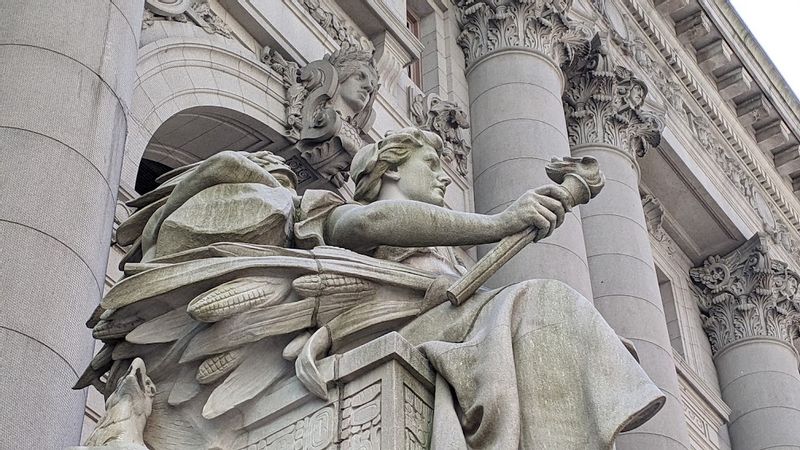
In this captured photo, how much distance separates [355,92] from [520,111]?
3.79 meters

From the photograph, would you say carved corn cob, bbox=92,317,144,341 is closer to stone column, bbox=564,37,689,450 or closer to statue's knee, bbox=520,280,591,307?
statue's knee, bbox=520,280,591,307

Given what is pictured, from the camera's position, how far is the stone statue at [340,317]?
5613 millimetres

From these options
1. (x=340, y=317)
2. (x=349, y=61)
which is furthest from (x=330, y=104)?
(x=340, y=317)

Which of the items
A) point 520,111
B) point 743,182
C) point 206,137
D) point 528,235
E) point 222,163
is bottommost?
point 528,235

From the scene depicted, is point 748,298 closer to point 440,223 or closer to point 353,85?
point 353,85

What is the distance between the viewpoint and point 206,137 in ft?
42.3

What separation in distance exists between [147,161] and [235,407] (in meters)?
8.66

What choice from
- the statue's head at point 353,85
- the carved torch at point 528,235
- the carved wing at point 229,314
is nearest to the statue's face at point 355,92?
the statue's head at point 353,85

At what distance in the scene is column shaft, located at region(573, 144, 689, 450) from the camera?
16188 mm

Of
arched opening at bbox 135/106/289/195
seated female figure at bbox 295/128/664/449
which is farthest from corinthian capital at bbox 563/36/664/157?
seated female figure at bbox 295/128/664/449

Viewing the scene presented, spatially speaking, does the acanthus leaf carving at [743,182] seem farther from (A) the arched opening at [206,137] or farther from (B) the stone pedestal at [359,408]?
(B) the stone pedestal at [359,408]

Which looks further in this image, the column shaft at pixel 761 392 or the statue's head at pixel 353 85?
the column shaft at pixel 761 392

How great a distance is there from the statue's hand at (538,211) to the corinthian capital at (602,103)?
12.7 m

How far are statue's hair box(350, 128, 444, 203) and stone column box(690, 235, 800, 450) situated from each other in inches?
623
